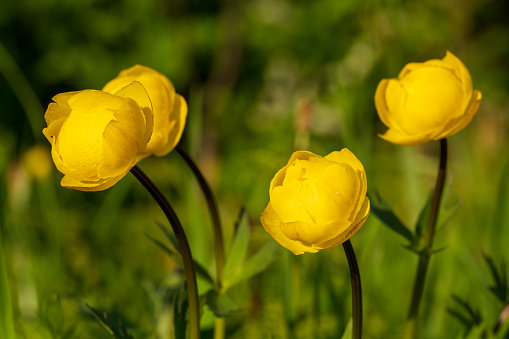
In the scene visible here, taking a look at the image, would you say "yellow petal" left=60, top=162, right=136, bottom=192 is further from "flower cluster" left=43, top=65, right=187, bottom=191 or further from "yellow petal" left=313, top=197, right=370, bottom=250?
"yellow petal" left=313, top=197, right=370, bottom=250

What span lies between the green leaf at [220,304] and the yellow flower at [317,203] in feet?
0.53

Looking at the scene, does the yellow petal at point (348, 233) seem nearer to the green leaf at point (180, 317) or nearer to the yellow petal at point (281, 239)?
the yellow petal at point (281, 239)

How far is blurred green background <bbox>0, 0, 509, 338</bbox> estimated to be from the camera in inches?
38.4

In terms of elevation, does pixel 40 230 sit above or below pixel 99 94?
below

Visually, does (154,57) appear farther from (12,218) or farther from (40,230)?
(12,218)

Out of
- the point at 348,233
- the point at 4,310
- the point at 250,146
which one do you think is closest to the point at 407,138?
the point at 348,233

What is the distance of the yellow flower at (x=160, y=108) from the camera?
56 cm

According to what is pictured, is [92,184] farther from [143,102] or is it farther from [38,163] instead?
[38,163]

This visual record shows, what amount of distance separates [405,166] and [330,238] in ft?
2.65

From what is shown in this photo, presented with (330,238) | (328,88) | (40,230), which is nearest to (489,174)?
(328,88)

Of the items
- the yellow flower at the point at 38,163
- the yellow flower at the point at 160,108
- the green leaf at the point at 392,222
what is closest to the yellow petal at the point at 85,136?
the yellow flower at the point at 160,108

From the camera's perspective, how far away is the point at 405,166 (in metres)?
1.19

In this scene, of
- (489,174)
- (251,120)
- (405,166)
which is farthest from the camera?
(251,120)

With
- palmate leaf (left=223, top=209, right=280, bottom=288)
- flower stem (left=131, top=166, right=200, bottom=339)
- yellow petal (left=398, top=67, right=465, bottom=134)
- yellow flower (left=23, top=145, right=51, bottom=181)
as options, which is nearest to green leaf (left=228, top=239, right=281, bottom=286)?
palmate leaf (left=223, top=209, right=280, bottom=288)
